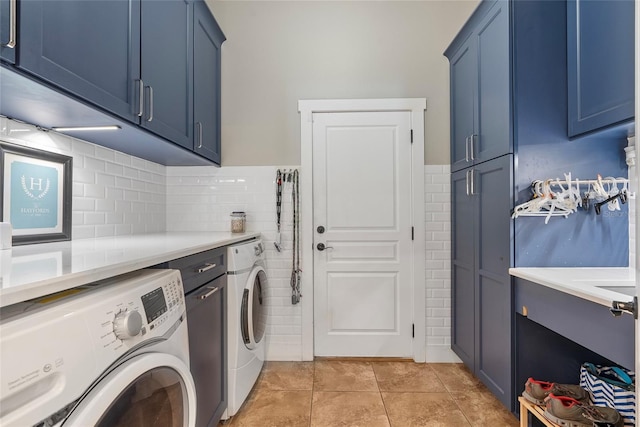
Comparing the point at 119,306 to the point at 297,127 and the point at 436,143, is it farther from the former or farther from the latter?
the point at 436,143

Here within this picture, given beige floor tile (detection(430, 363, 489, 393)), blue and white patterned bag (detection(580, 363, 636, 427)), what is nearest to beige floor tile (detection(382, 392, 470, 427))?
beige floor tile (detection(430, 363, 489, 393))

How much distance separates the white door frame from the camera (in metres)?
2.36

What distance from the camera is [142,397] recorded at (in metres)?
0.77

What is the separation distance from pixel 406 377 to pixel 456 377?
13.9 inches

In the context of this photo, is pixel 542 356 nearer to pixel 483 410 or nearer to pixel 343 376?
pixel 483 410

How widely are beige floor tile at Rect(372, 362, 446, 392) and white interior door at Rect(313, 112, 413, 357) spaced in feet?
0.36

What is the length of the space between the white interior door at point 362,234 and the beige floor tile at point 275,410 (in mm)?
545

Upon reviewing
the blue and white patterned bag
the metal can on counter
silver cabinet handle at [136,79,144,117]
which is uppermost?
silver cabinet handle at [136,79,144,117]

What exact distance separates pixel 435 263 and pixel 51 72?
7.87 ft

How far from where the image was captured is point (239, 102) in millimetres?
2432

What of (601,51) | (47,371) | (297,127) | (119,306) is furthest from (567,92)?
(47,371)

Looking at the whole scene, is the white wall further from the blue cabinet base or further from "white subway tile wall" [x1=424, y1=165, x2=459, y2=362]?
the blue cabinet base

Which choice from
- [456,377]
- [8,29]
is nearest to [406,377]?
[456,377]

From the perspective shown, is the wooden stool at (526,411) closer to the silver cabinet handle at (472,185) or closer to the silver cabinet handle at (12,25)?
the silver cabinet handle at (472,185)
